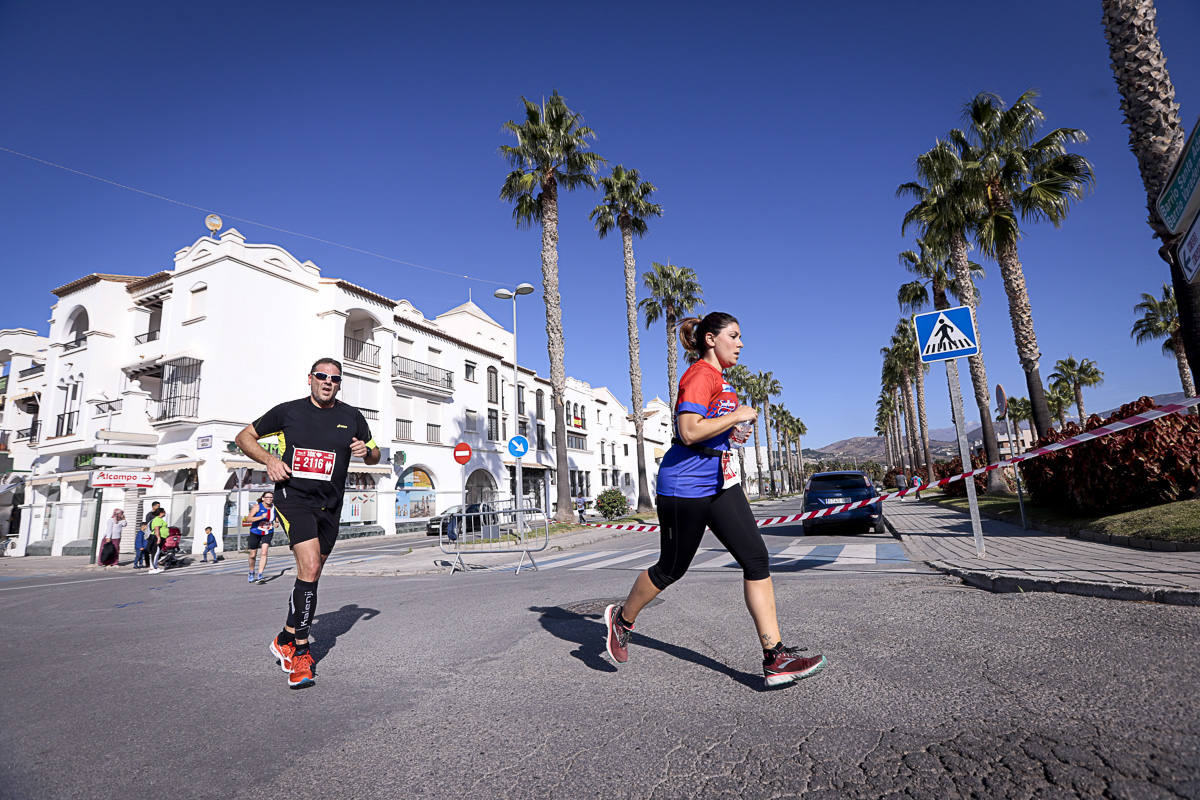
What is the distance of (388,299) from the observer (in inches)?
1228

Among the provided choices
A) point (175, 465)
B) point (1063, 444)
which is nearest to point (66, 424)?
point (175, 465)

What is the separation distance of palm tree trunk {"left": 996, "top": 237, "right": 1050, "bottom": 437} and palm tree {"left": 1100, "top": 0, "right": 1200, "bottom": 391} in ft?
33.8

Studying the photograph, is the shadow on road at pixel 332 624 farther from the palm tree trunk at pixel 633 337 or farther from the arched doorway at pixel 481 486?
the arched doorway at pixel 481 486

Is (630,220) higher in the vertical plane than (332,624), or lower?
higher

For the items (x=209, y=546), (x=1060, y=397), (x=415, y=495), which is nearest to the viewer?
(x=209, y=546)

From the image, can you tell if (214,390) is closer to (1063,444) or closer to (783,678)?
(783,678)

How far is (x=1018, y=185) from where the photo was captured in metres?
18.3

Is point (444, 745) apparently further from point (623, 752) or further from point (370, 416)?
point (370, 416)

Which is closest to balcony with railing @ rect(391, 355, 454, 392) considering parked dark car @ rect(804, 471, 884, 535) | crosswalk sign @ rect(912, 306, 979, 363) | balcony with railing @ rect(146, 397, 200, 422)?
balcony with railing @ rect(146, 397, 200, 422)

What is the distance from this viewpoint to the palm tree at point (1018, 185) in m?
17.4

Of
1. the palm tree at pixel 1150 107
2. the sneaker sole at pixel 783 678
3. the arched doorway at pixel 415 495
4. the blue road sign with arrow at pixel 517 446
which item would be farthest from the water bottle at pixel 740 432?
the arched doorway at pixel 415 495

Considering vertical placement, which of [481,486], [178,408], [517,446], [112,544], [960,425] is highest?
[178,408]

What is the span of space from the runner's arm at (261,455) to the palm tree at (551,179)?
18773mm

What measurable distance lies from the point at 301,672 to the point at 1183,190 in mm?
6248
